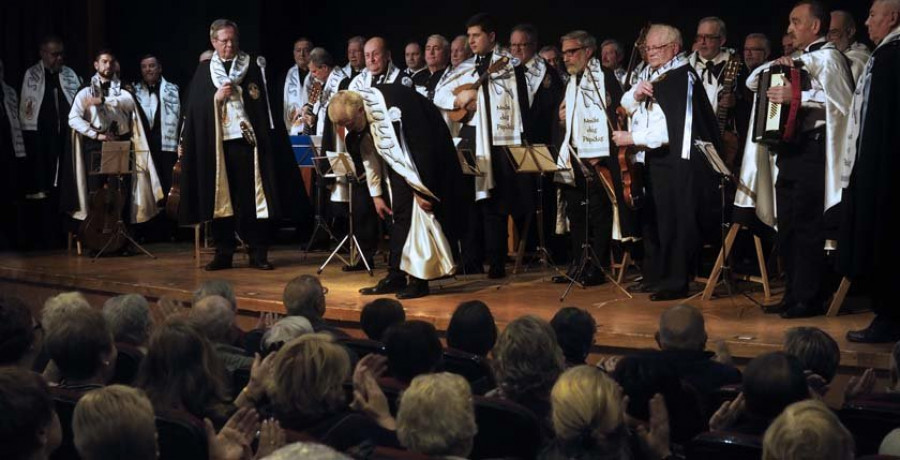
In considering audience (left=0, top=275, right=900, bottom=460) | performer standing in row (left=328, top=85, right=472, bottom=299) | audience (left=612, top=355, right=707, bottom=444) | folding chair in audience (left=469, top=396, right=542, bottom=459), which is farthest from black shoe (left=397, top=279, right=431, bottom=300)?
folding chair in audience (left=469, top=396, right=542, bottom=459)

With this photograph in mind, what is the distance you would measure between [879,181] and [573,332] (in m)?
2.45

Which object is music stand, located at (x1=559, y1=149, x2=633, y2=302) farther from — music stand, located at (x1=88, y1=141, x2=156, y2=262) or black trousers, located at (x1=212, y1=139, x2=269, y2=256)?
music stand, located at (x1=88, y1=141, x2=156, y2=262)

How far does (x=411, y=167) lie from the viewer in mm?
8078

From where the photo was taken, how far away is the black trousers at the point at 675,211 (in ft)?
25.7

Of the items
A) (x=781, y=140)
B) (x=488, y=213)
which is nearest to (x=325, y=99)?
(x=488, y=213)

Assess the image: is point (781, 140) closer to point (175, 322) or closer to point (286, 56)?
point (175, 322)

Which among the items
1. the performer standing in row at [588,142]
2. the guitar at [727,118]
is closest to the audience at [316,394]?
the performer standing in row at [588,142]

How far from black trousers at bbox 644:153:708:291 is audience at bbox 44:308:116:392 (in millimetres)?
4670

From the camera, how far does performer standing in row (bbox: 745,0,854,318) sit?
684 cm

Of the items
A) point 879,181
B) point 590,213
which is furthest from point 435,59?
point 879,181

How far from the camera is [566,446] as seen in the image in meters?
3.29

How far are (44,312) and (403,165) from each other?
3.28m

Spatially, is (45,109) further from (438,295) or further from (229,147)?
(438,295)

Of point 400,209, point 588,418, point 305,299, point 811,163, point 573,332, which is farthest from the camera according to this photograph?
point 400,209
